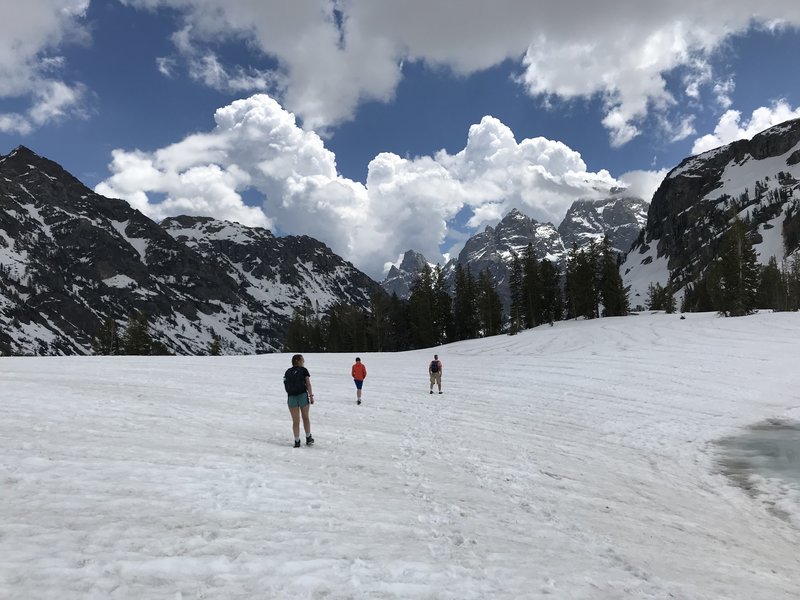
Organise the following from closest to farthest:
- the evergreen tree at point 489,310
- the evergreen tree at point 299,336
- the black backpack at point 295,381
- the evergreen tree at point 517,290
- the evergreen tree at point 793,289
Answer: the black backpack at point 295,381, the evergreen tree at point 489,310, the evergreen tree at point 517,290, the evergreen tree at point 299,336, the evergreen tree at point 793,289

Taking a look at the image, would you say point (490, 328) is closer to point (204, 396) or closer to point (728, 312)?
point (728, 312)

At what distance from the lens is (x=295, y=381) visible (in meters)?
12.2

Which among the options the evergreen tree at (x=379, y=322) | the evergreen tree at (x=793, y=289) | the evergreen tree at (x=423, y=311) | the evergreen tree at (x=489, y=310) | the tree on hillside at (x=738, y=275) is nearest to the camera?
the tree on hillside at (x=738, y=275)

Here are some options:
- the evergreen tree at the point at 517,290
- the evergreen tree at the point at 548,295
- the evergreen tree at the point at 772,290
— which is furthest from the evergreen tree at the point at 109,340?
the evergreen tree at the point at 772,290

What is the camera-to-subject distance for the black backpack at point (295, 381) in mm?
12227

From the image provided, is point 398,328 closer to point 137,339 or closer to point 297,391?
point 137,339

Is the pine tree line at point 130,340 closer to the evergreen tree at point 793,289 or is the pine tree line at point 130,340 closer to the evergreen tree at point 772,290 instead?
the evergreen tree at point 793,289

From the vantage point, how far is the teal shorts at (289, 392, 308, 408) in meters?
12.3

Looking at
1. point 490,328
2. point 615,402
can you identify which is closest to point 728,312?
point 490,328

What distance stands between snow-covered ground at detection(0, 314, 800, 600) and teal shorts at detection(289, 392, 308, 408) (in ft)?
3.85

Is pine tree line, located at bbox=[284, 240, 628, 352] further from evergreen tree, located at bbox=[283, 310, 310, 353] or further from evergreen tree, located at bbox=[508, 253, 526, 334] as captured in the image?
evergreen tree, located at bbox=[283, 310, 310, 353]

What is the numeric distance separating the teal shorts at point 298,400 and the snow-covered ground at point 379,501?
1.17 metres

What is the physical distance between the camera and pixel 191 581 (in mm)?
5332

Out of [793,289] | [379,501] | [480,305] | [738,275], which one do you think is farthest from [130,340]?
[793,289]
